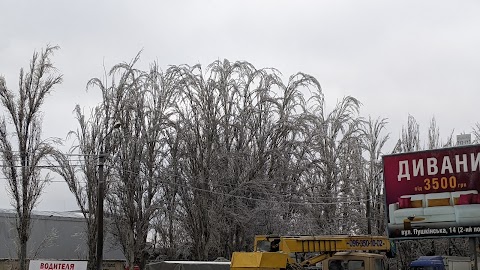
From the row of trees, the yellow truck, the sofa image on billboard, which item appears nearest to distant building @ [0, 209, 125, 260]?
the row of trees

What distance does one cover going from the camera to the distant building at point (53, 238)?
42.4m

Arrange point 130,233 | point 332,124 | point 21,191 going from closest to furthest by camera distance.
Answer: point 21,191
point 130,233
point 332,124

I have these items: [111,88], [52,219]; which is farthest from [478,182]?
[52,219]

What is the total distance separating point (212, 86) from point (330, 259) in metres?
19.2

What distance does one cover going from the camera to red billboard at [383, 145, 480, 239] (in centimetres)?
1969

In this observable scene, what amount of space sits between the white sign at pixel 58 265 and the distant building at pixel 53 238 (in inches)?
641

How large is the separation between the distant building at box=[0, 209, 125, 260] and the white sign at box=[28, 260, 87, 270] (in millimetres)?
16269

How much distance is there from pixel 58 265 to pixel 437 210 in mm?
13094

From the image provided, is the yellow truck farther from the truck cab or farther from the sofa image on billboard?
the truck cab

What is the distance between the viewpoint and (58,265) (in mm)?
24688

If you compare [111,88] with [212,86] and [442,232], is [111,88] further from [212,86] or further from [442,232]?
[442,232]

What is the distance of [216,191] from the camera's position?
35938 mm

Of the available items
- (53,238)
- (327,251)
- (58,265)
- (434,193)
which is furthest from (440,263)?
(53,238)

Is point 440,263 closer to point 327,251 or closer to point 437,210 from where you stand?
point 437,210
